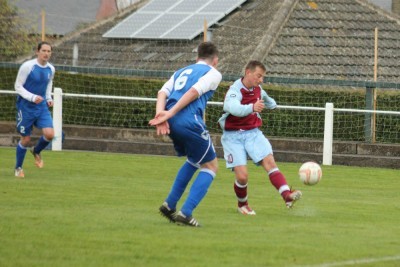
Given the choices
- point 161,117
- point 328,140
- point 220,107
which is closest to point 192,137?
point 161,117

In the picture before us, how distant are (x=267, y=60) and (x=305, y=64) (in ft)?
3.15

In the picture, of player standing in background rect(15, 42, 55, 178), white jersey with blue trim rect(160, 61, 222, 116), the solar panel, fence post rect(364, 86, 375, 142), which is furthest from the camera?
the solar panel

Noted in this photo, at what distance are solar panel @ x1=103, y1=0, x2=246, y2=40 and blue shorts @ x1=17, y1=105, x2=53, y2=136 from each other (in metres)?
12.4

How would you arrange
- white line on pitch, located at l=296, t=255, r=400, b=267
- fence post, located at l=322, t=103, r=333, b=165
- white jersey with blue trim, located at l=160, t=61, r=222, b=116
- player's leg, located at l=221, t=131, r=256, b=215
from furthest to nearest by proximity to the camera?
fence post, located at l=322, t=103, r=333, b=165
player's leg, located at l=221, t=131, r=256, b=215
white jersey with blue trim, located at l=160, t=61, r=222, b=116
white line on pitch, located at l=296, t=255, r=400, b=267

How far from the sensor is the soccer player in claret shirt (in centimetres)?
1269

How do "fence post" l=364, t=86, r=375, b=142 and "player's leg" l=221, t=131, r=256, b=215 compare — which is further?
"fence post" l=364, t=86, r=375, b=142

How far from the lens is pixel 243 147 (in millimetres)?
12914

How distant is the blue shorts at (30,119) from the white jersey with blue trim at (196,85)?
6319 millimetres

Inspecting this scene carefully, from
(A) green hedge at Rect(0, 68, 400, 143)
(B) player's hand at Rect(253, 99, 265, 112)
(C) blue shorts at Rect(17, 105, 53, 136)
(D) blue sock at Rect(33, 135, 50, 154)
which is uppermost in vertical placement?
(B) player's hand at Rect(253, 99, 265, 112)

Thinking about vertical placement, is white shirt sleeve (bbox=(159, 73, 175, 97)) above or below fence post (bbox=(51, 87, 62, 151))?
above

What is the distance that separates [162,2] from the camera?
3325cm

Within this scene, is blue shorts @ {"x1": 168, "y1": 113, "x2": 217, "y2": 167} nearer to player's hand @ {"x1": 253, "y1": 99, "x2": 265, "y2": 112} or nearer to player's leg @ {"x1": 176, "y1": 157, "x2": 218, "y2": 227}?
player's leg @ {"x1": 176, "y1": 157, "x2": 218, "y2": 227}

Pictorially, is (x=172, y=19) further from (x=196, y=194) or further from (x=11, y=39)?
(x=196, y=194)

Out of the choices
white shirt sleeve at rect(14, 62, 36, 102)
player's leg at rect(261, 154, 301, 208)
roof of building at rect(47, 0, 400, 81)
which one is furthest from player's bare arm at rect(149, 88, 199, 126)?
roof of building at rect(47, 0, 400, 81)
